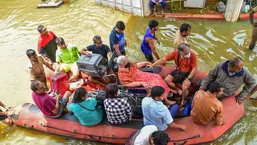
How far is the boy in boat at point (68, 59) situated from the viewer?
5750 mm

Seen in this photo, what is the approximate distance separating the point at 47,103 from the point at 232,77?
3.40m

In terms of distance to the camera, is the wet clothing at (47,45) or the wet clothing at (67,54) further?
the wet clothing at (47,45)

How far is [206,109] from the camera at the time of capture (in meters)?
4.14

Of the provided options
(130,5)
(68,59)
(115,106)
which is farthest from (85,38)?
(115,106)

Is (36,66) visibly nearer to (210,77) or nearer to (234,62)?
(210,77)

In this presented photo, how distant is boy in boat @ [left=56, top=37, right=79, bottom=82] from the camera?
575 cm

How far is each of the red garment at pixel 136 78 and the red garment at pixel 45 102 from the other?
54.9 inches

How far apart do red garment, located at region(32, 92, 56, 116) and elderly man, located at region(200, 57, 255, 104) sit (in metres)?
2.92

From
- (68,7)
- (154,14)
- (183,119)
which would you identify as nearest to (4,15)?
(68,7)

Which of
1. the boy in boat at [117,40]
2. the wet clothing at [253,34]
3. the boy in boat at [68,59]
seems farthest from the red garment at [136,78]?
the wet clothing at [253,34]

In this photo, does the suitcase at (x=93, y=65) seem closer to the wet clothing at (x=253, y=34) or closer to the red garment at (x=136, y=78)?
the red garment at (x=136, y=78)

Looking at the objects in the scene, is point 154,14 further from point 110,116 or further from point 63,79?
point 110,116

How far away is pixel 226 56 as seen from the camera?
702 cm

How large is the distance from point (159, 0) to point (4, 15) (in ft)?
21.8
